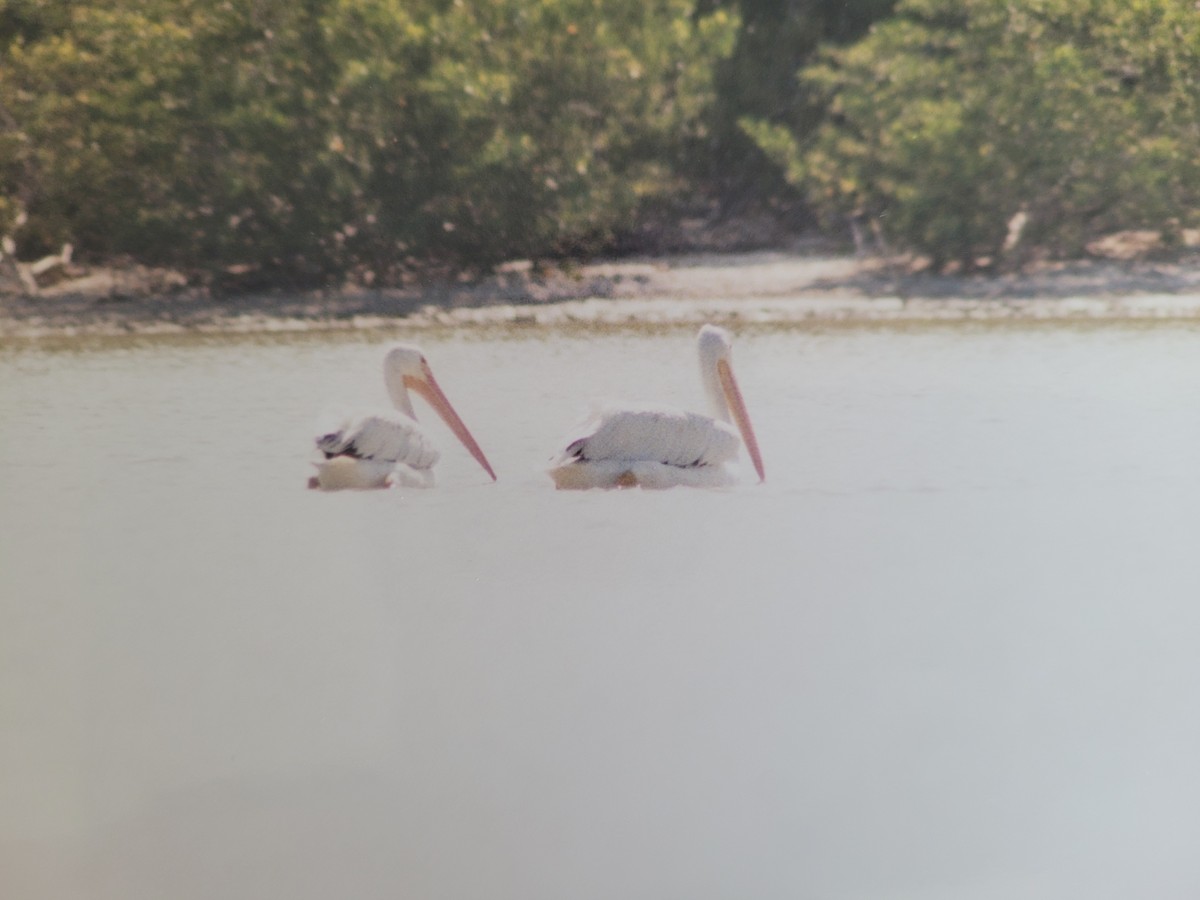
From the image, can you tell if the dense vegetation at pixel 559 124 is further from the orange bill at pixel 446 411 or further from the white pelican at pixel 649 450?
the white pelican at pixel 649 450

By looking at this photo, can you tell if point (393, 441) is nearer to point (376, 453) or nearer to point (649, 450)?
point (376, 453)

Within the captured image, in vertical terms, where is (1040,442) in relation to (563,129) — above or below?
below

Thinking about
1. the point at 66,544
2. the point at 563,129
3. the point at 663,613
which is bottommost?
the point at 663,613

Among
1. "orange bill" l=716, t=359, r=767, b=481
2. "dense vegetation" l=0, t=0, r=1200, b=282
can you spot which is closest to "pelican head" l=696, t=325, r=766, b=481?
"orange bill" l=716, t=359, r=767, b=481

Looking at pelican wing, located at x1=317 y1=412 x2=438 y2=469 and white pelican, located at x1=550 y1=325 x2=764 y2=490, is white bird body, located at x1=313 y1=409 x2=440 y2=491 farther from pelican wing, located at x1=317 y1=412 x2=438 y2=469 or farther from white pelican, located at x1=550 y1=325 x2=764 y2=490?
white pelican, located at x1=550 y1=325 x2=764 y2=490

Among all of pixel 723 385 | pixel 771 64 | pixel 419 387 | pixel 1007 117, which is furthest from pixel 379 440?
pixel 1007 117

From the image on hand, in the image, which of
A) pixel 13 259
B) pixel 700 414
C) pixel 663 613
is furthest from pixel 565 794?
pixel 13 259

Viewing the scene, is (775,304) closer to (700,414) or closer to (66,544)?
(700,414)
